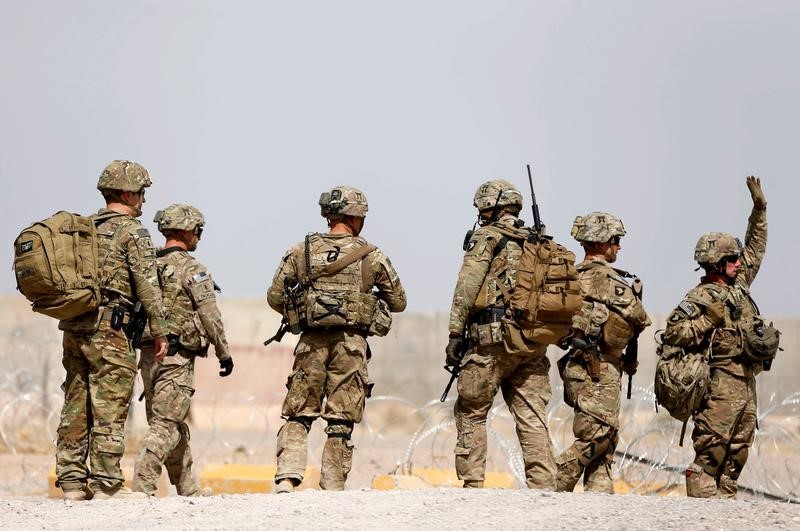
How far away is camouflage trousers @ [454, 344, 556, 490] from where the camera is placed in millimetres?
8391

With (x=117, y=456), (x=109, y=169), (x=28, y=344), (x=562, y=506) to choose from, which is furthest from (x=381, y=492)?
(x=28, y=344)

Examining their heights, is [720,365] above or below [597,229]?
below

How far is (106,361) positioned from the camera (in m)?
7.76

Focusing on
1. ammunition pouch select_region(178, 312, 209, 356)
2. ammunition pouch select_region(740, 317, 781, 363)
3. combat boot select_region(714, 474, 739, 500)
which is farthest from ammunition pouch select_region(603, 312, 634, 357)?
ammunition pouch select_region(178, 312, 209, 356)

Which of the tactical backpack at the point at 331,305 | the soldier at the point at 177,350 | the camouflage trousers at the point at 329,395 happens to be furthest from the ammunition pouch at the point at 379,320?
the soldier at the point at 177,350

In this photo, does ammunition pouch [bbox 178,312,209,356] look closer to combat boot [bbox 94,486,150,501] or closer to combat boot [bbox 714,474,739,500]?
combat boot [bbox 94,486,150,501]

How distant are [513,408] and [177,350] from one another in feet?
7.44

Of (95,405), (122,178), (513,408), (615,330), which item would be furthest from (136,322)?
(615,330)

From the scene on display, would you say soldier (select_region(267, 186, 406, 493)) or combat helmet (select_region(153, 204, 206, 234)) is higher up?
combat helmet (select_region(153, 204, 206, 234))

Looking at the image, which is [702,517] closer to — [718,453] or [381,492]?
[381,492]

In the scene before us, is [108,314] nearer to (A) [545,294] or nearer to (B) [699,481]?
(A) [545,294]

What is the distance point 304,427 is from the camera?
8445 mm

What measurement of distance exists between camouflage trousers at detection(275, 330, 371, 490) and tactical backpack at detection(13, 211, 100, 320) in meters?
1.46

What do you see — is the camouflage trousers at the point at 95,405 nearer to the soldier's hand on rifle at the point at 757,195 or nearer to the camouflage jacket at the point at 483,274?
the camouflage jacket at the point at 483,274
